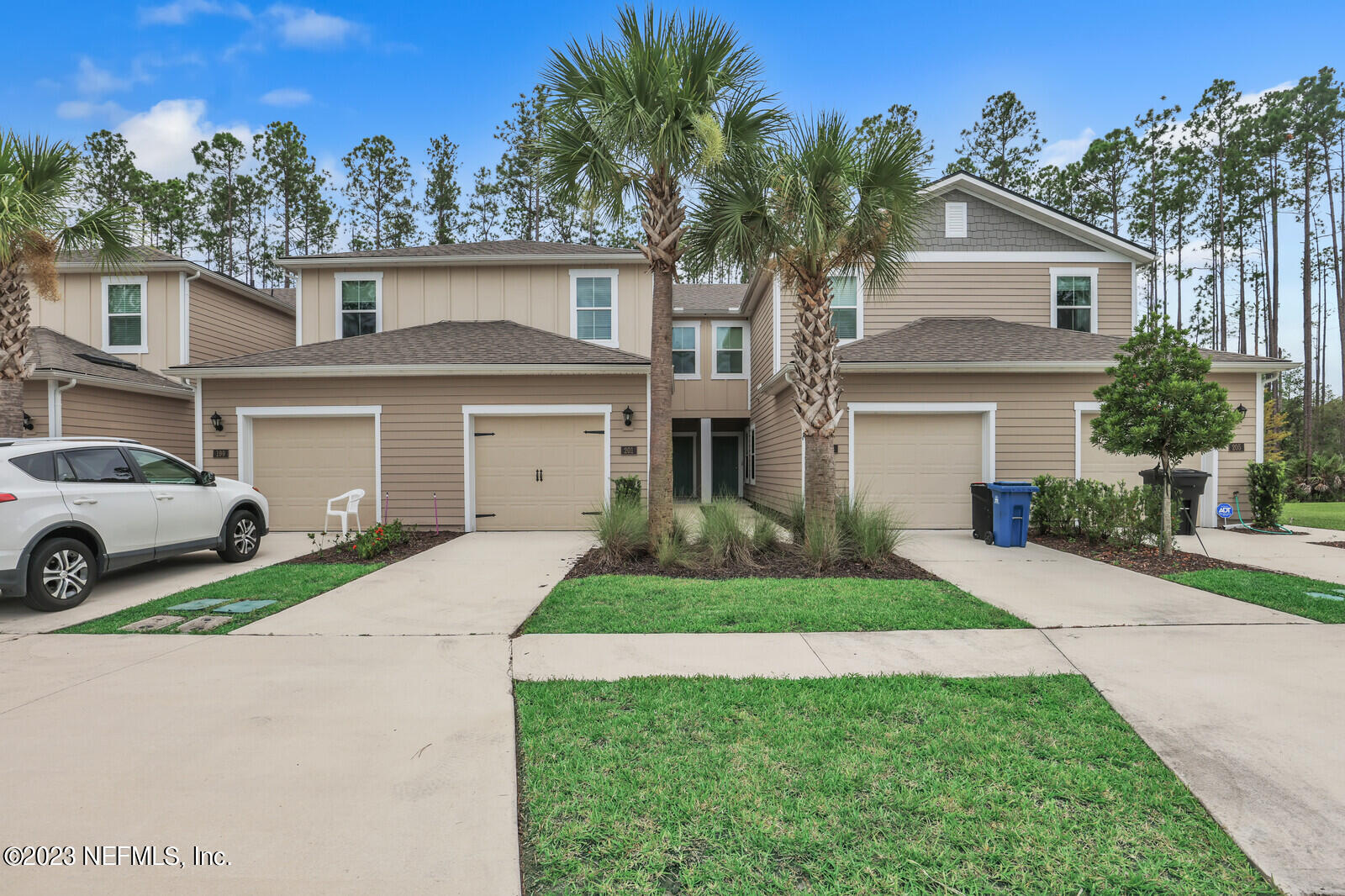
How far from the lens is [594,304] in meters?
13.0

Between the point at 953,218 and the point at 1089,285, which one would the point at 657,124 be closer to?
the point at 953,218

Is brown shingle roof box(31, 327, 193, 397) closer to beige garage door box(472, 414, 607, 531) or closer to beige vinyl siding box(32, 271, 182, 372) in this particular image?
beige vinyl siding box(32, 271, 182, 372)

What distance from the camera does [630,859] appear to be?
2.06 metres

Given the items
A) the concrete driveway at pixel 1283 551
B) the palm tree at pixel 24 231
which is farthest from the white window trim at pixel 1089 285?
the palm tree at pixel 24 231

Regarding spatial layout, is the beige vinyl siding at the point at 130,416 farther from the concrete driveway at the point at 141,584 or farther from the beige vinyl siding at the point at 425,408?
the concrete driveway at the point at 141,584

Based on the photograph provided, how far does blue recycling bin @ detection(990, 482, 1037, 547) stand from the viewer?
8664mm

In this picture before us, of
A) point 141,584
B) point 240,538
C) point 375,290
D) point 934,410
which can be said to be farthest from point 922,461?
point 375,290

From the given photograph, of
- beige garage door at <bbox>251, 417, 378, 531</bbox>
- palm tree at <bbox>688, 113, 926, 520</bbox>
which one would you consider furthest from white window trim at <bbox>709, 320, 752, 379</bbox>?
beige garage door at <bbox>251, 417, 378, 531</bbox>

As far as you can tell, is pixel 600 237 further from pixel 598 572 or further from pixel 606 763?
pixel 606 763

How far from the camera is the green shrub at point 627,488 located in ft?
32.4

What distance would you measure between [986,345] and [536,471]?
846 cm

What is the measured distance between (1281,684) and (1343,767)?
3.69 ft

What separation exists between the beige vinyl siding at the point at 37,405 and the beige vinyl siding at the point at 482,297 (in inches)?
164

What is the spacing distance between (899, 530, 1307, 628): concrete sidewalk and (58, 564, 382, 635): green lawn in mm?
6537
